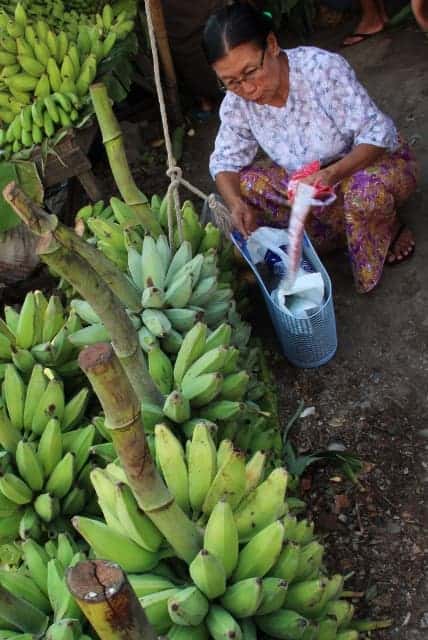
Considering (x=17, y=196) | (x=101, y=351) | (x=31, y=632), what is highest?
(x=17, y=196)

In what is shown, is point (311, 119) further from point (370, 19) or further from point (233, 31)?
point (370, 19)

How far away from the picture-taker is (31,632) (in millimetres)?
1400

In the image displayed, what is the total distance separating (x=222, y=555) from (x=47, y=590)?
45 cm

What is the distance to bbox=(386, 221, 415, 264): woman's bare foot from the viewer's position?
3.18 metres

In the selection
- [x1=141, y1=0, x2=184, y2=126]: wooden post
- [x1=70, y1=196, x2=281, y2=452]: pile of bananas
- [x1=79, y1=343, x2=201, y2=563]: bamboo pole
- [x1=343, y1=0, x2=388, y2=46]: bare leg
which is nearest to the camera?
[x1=79, y1=343, x2=201, y2=563]: bamboo pole

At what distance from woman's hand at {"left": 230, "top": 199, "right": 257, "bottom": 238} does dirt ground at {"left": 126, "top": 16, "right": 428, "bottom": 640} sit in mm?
464

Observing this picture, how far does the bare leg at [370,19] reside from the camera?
4.84m

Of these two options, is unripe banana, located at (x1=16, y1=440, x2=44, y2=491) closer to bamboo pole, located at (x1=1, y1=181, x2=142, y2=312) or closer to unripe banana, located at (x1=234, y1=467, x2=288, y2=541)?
bamboo pole, located at (x1=1, y1=181, x2=142, y2=312)

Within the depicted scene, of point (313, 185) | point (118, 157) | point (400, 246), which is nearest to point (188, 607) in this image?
point (118, 157)

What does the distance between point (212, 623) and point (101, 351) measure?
2.60 ft

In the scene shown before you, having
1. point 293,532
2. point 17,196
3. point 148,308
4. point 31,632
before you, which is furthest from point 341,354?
point 17,196

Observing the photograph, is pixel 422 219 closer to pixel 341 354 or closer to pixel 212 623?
pixel 341 354

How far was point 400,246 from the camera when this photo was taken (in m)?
3.19

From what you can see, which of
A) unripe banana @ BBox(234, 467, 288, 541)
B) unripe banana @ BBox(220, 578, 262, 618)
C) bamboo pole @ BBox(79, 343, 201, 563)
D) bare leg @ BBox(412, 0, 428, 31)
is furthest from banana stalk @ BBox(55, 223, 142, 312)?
bare leg @ BBox(412, 0, 428, 31)
